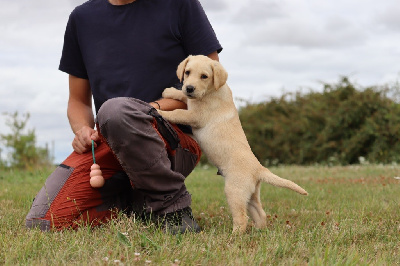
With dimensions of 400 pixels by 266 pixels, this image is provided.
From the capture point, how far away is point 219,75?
370cm

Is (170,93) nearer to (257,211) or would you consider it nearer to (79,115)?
(79,115)

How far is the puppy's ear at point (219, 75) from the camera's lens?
3697 mm

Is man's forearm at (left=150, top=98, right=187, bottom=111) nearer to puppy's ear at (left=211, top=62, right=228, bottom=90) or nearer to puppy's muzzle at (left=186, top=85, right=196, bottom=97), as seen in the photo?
puppy's muzzle at (left=186, top=85, right=196, bottom=97)

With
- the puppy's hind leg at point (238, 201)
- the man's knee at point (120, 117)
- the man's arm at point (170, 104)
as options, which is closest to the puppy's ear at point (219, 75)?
the man's arm at point (170, 104)

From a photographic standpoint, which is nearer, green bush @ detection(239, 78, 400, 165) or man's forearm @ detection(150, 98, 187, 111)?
man's forearm @ detection(150, 98, 187, 111)

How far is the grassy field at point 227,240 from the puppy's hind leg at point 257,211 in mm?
91

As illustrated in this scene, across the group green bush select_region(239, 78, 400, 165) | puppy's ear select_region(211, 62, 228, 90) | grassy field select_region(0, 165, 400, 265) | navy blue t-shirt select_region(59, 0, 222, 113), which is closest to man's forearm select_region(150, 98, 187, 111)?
navy blue t-shirt select_region(59, 0, 222, 113)

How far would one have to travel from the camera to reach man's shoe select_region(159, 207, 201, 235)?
345 centimetres

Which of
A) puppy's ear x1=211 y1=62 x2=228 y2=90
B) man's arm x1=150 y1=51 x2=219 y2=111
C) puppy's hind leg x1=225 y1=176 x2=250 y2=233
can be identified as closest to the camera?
puppy's hind leg x1=225 y1=176 x2=250 y2=233

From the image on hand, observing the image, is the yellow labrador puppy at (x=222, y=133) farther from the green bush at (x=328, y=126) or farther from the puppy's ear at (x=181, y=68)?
the green bush at (x=328, y=126)

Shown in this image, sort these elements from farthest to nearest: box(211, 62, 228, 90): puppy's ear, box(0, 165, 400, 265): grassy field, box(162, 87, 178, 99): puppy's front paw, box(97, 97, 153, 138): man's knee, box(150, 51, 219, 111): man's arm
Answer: box(162, 87, 178, 99): puppy's front paw, box(150, 51, 219, 111): man's arm, box(211, 62, 228, 90): puppy's ear, box(97, 97, 153, 138): man's knee, box(0, 165, 400, 265): grassy field

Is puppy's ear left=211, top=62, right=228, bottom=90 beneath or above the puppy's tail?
above

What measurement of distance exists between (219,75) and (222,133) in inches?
16.5

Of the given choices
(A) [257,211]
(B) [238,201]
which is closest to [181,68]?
(B) [238,201]
